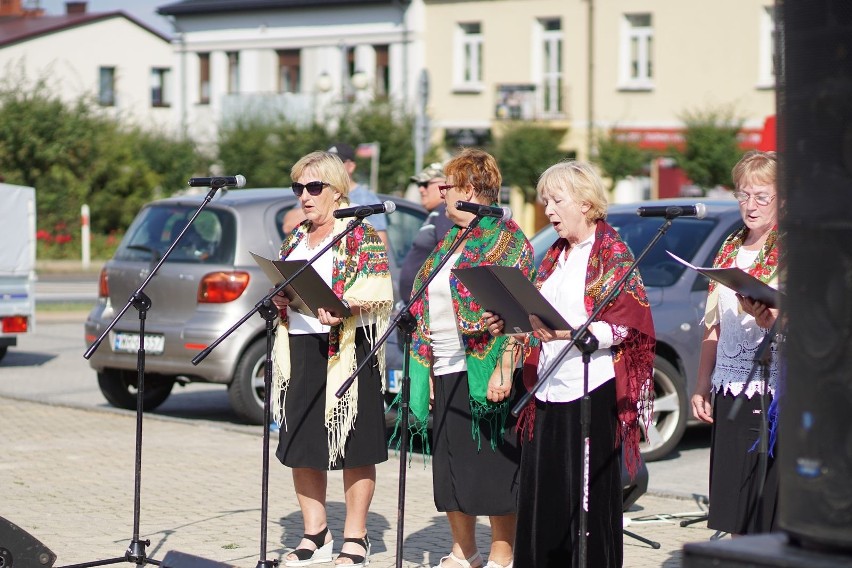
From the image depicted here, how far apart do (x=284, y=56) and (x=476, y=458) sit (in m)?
45.0

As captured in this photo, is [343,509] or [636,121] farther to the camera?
[636,121]

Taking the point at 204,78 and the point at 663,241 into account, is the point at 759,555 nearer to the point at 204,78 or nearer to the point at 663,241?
the point at 663,241

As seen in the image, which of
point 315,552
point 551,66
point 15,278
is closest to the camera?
point 315,552

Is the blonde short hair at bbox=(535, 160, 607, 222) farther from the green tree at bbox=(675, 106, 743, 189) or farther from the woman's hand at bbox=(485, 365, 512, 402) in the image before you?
the green tree at bbox=(675, 106, 743, 189)

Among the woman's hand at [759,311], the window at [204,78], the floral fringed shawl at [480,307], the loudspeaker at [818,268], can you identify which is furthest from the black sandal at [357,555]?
the window at [204,78]

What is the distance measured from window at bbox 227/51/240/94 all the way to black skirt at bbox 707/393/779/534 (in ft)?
154

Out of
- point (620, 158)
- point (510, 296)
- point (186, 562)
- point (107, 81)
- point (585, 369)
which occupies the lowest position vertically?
point (186, 562)

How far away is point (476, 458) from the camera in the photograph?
6.04 metres

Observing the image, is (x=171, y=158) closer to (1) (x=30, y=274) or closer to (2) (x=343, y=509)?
(1) (x=30, y=274)

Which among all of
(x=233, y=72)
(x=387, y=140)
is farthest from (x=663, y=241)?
(x=233, y=72)

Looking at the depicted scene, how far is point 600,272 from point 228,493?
3936 mm

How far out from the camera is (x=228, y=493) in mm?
8492

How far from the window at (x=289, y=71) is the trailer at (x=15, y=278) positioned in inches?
1389

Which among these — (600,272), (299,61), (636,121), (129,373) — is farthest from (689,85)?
(600,272)
